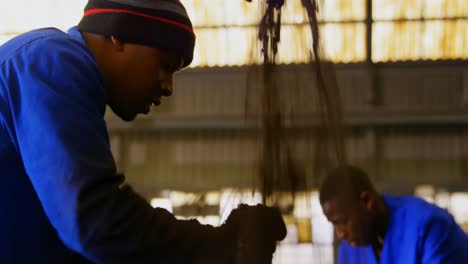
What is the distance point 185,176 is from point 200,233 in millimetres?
4565

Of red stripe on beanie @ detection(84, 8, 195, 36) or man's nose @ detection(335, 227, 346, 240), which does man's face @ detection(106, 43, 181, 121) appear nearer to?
red stripe on beanie @ detection(84, 8, 195, 36)

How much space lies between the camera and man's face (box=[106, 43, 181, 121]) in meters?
0.77

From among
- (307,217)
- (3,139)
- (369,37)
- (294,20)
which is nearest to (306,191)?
(307,217)

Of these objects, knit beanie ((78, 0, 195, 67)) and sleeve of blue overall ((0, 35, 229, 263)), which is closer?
sleeve of blue overall ((0, 35, 229, 263))

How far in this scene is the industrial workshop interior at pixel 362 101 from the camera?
4863 millimetres

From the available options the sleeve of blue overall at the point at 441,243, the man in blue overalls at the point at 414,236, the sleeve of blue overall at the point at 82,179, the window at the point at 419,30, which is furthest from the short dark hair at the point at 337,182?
the window at the point at 419,30

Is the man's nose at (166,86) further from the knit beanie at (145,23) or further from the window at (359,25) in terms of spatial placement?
Result: the window at (359,25)

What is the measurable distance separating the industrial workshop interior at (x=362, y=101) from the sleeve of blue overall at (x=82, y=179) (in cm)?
394

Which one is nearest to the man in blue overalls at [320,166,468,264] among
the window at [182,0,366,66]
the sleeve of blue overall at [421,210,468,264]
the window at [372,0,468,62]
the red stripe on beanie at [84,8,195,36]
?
the sleeve of blue overall at [421,210,468,264]

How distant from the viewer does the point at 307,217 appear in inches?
29.6

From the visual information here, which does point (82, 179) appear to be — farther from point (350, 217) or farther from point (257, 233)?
point (350, 217)

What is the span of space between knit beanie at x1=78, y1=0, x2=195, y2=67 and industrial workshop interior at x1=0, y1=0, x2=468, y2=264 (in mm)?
3839

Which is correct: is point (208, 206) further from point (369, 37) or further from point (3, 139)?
point (369, 37)

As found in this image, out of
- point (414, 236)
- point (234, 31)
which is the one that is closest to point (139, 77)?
point (414, 236)
